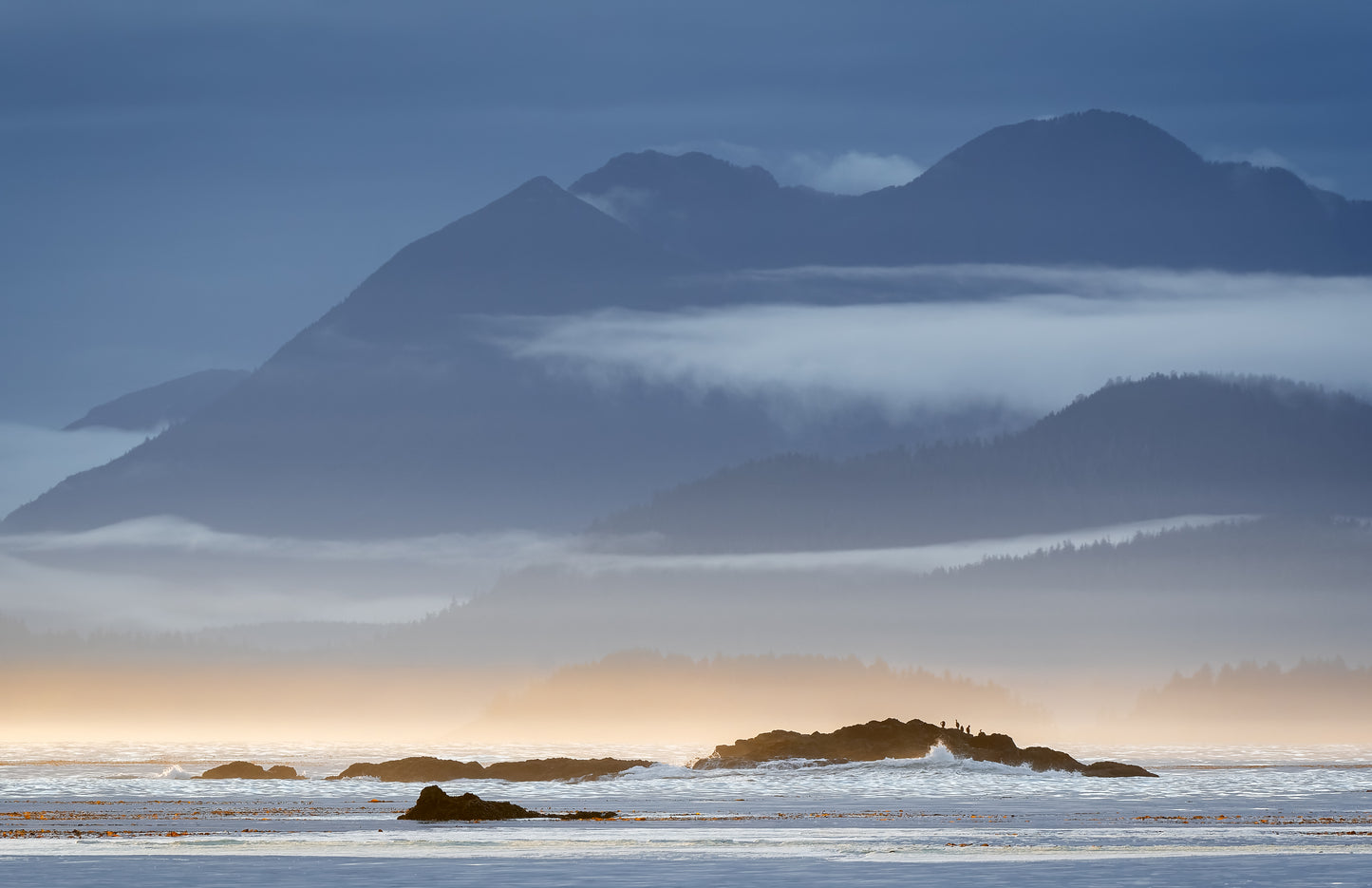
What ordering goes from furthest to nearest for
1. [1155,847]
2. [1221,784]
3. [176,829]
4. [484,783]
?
[484,783], [1221,784], [176,829], [1155,847]

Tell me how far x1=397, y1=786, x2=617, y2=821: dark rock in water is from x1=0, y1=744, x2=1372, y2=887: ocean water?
7.45ft

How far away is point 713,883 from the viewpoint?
67000 mm

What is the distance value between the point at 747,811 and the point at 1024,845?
3647 centimetres

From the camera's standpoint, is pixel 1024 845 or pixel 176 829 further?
pixel 176 829

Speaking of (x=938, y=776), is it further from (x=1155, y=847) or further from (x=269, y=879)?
(x=269, y=879)

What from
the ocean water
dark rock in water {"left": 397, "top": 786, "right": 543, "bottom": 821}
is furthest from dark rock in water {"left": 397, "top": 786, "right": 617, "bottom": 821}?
the ocean water

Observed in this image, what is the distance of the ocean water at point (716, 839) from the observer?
70562 millimetres

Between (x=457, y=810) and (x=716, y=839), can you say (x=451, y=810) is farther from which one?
(x=716, y=839)

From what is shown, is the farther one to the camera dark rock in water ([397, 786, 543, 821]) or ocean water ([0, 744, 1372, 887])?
dark rock in water ([397, 786, 543, 821])

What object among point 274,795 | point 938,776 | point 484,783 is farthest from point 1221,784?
point 274,795

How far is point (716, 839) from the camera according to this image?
92.1 metres

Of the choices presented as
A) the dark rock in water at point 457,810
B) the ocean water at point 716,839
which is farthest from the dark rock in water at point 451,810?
the ocean water at point 716,839

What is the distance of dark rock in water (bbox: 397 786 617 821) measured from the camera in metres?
111

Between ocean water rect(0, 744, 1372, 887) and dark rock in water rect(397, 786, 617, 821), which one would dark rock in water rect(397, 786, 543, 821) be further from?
ocean water rect(0, 744, 1372, 887)
